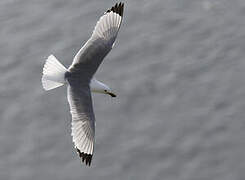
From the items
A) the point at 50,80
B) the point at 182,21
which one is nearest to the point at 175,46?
the point at 182,21

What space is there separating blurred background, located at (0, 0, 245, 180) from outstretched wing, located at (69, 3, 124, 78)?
316cm

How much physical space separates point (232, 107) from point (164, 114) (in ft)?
5.67

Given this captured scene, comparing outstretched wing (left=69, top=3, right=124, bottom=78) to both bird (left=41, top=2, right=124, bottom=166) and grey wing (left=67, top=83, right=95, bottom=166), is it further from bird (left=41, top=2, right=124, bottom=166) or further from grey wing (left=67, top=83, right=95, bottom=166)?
grey wing (left=67, top=83, right=95, bottom=166)

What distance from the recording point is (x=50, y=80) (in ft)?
61.8

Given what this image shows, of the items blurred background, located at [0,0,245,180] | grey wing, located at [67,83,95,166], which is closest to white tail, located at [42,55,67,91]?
Answer: grey wing, located at [67,83,95,166]

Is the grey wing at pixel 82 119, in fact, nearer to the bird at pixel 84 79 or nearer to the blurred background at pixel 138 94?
the bird at pixel 84 79

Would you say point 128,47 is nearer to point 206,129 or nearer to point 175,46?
point 175,46

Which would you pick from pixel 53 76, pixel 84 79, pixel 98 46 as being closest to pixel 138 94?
pixel 98 46

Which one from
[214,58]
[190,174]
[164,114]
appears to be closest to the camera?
[190,174]

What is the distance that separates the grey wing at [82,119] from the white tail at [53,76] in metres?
0.27

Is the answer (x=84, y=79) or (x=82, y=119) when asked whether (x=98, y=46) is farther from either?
(x=82, y=119)

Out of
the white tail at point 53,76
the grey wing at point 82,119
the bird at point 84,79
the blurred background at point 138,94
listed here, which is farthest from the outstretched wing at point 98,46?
the blurred background at point 138,94

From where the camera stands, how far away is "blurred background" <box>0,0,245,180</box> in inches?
850

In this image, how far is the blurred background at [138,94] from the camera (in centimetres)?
2158
